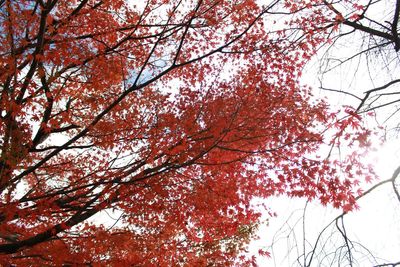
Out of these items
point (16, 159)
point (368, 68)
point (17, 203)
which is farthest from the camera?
point (16, 159)

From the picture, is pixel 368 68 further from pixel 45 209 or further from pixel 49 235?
pixel 45 209

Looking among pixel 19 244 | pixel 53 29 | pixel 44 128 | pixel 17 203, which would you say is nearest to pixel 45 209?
pixel 17 203

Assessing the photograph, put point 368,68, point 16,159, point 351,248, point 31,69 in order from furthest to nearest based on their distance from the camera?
point 16,159
point 31,69
point 368,68
point 351,248

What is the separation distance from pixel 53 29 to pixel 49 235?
12.0 ft

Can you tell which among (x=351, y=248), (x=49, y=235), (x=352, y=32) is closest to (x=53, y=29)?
(x=49, y=235)

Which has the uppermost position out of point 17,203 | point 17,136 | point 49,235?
point 17,136

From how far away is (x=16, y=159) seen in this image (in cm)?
625

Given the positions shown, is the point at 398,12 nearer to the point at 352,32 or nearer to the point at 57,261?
the point at 352,32

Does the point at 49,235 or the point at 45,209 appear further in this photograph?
the point at 45,209

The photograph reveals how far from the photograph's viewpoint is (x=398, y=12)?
363cm

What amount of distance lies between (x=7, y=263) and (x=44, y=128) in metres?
2.58

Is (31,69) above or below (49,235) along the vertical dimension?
above

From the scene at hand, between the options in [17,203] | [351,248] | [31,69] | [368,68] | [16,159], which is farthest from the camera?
[16,159]

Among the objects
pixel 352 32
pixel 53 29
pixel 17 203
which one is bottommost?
pixel 17 203
